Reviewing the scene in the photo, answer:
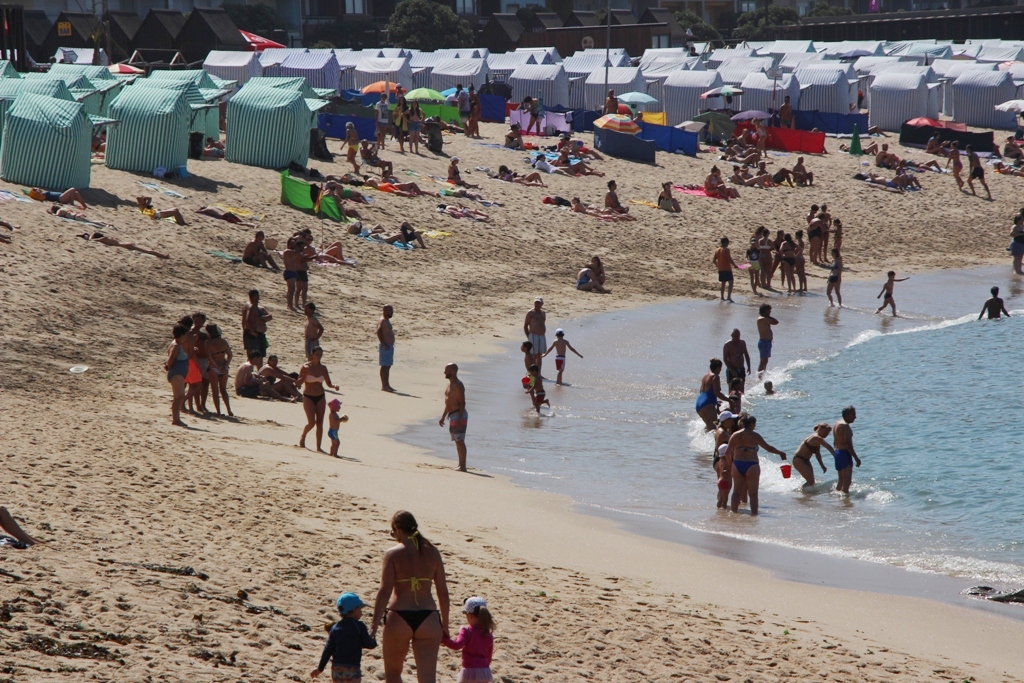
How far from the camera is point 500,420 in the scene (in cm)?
1412

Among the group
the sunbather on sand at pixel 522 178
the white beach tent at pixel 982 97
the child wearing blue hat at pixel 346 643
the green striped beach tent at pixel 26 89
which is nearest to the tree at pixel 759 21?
the white beach tent at pixel 982 97

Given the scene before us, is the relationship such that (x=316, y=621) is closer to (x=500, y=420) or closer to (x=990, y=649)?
(x=990, y=649)

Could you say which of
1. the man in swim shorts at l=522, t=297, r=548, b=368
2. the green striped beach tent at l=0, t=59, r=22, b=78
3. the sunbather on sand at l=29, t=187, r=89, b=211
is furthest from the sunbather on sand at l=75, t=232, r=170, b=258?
the green striped beach tent at l=0, t=59, r=22, b=78

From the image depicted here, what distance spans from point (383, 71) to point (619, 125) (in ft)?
47.2

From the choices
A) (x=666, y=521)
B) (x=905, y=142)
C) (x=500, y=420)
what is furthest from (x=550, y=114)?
(x=666, y=521)

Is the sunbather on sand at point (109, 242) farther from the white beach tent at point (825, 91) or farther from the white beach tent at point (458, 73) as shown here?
the white beach tent at point (825, 91)

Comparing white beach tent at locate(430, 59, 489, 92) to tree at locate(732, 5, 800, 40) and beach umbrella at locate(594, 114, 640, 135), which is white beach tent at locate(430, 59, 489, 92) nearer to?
beach umbrella at locate(594, 114, 640, 135)

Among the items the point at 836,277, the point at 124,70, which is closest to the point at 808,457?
the point at 836,277

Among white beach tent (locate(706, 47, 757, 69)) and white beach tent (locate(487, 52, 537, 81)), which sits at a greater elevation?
white beach tent (locate(706, 47, 757, 69))

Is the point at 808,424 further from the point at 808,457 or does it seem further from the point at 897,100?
the point at 897,100

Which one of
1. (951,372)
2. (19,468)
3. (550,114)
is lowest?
(951,372)

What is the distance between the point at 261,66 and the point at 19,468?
3829cm

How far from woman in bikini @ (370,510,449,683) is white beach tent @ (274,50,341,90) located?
40.6 m

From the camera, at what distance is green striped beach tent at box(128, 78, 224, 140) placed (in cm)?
2648
